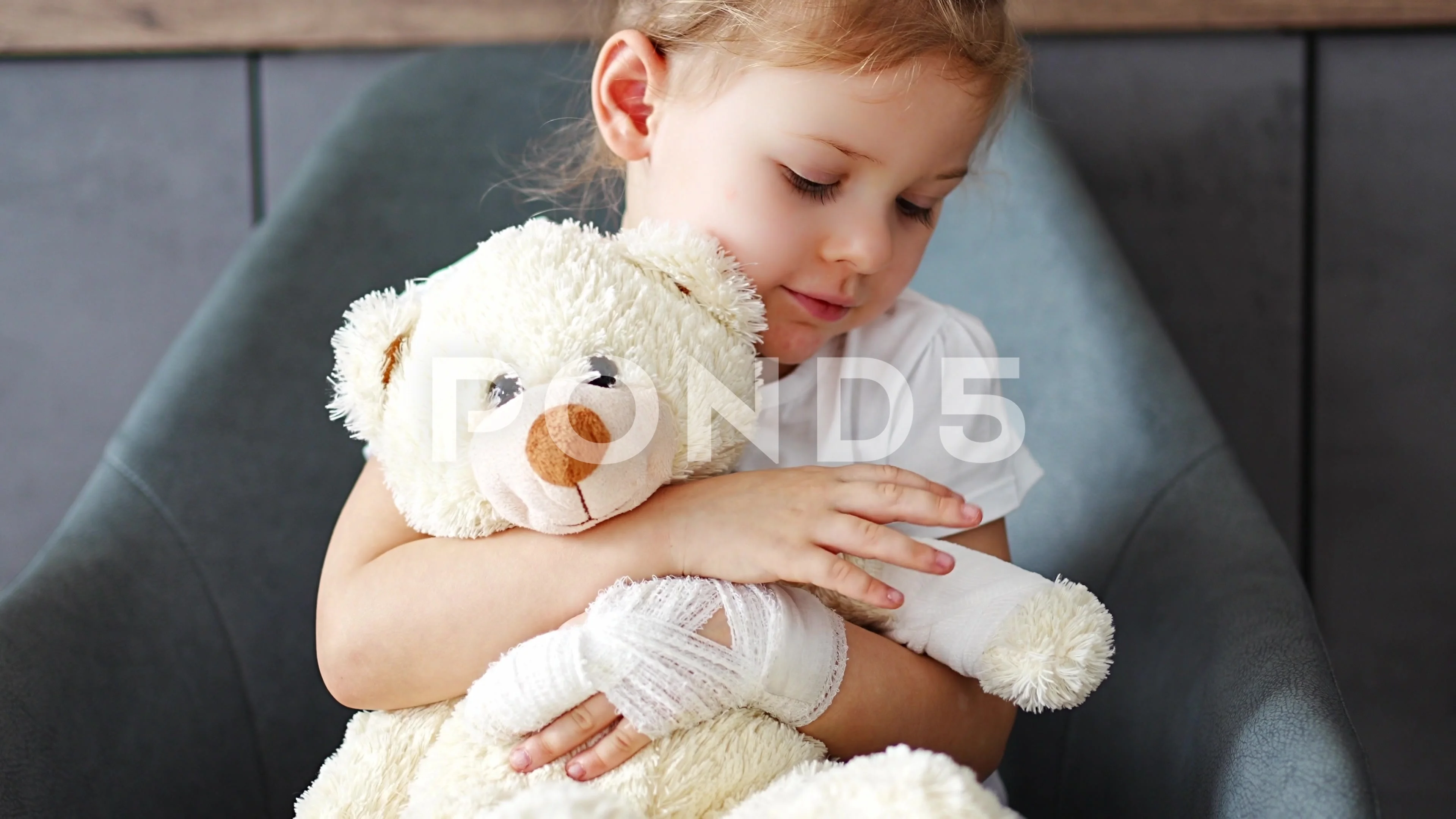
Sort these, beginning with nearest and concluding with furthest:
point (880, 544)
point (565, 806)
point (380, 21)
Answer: point (565, 806), point (880, 544), point (380, 21)

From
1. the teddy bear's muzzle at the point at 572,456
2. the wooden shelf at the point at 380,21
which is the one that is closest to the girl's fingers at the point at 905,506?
the teddy bear's muzzle at the point at 572,456

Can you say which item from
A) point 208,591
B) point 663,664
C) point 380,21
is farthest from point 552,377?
point 380,21

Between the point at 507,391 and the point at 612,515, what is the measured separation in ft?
0.28

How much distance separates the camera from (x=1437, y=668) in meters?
1.28

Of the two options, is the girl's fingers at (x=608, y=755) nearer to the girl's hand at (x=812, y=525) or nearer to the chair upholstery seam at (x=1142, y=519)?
the girl's hand at (x=812, y=525)

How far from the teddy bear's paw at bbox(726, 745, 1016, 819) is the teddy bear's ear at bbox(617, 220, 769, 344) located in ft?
0.77

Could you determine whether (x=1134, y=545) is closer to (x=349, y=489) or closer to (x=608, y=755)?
(x=608, y=755)

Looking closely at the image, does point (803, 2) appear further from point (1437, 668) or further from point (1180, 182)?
point (1437, 668)

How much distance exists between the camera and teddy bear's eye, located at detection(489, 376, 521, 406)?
20.5 inches

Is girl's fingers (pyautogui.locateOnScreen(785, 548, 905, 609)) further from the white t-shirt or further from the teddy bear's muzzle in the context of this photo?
the white t-shirt

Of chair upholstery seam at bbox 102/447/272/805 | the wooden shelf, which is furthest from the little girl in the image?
the wooden shelf

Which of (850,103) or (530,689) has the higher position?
(850,103)

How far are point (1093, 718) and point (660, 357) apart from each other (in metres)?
0.51

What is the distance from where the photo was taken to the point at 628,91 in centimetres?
75
